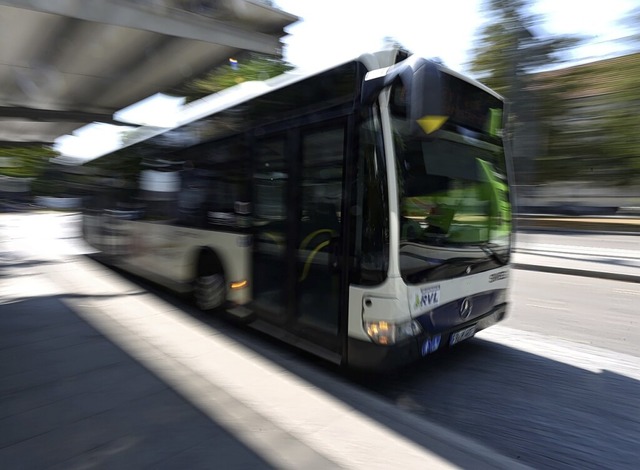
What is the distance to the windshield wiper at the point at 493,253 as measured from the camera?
14.4 feet

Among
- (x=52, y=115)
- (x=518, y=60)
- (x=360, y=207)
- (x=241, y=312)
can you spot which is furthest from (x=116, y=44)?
(x=518, y=60)

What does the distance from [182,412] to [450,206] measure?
2.85m

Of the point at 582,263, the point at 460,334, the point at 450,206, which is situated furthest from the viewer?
the point at 582,263

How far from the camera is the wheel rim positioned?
568 cm

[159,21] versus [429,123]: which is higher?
[159,21]

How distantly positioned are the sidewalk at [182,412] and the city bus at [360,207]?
1.71 feet

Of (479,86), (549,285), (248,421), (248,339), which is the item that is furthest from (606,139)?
(248,421)

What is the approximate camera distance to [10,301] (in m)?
6.64

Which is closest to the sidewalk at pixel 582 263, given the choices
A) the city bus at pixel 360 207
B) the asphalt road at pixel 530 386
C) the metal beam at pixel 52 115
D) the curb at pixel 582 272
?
the curb at pixel 582 272

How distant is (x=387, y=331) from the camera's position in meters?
3.51

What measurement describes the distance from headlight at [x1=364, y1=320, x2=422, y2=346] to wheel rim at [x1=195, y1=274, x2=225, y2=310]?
258cm

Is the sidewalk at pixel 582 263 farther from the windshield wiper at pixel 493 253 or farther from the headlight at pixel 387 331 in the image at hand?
the headlight at pixel 387 331

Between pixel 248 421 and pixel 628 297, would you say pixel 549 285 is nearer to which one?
pixel 628 297

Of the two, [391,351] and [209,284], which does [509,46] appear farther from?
[391,351]
